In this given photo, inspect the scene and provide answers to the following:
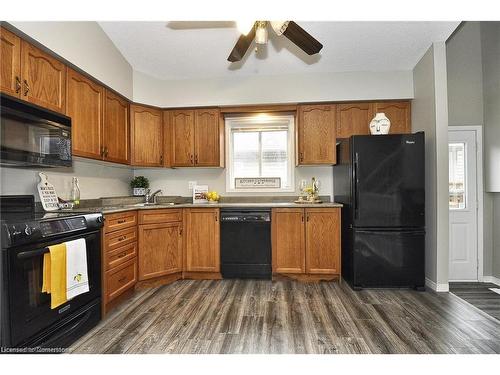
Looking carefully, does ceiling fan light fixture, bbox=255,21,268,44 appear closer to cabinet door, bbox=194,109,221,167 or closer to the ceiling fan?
the ceiling fan

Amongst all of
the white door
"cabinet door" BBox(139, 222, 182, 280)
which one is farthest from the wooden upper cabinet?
the white door

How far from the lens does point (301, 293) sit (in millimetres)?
2615

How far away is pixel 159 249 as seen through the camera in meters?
2.90

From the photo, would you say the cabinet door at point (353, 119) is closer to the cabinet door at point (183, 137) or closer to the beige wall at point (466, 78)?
the beige wall at point (466, 78)

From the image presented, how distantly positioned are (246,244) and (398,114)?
2577mm

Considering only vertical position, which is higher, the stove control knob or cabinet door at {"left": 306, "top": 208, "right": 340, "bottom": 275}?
the stove control knob

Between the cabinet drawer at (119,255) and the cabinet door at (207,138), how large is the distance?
134cm

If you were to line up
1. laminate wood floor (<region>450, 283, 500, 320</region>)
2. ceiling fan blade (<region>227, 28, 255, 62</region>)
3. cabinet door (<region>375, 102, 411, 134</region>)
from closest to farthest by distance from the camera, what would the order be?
ceiling fan blade (<region>227, 28, 255, 62</region>), laminate wood floor (<region>450, 283, 500, 320</region>), cabinet door (<region>375, 102, 411, 134</region>)

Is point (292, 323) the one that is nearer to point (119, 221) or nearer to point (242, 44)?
point (119, 221)

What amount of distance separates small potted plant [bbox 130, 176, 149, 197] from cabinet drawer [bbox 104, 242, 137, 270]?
103cm

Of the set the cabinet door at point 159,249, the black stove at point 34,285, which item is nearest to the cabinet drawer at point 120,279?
the cabinet door at point 159,249

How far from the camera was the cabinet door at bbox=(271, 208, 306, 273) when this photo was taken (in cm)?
296

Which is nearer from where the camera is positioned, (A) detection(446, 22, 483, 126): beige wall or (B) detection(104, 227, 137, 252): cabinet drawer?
(B) detection(104, 227, 137, 252): cabinet drawer
